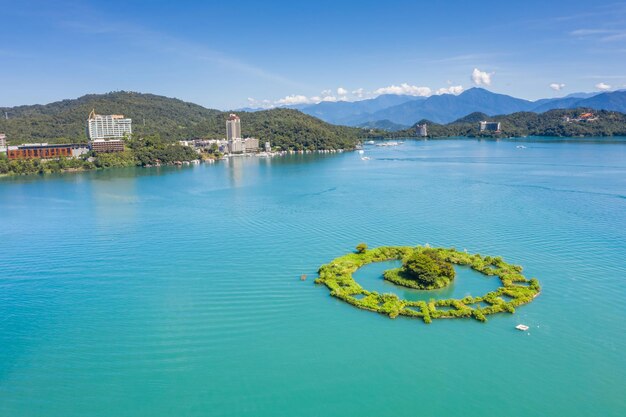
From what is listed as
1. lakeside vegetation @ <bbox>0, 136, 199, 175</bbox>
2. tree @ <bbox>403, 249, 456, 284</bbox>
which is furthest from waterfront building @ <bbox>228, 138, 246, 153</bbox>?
tree @ <bbox>403, 249, 456, 284</bbox>

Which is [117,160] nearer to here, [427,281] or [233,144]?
[233,144]

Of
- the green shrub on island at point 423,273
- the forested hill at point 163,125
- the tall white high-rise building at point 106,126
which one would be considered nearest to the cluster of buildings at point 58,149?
the forested hill at point 163,125

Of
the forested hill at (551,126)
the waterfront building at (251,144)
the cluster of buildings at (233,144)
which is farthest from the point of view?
the forested hill at (551,126)

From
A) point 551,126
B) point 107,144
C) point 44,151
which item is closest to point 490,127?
point 551,126

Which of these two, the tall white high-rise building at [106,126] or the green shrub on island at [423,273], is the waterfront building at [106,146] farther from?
the green shrub on island at [423,273]

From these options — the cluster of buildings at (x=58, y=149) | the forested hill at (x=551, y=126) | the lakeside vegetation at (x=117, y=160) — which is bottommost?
the lakeside vegetation at (x=117, y=160)

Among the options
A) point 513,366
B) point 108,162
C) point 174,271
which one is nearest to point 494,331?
point 513,366
